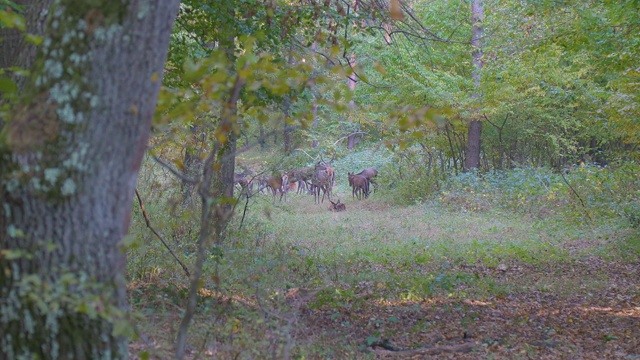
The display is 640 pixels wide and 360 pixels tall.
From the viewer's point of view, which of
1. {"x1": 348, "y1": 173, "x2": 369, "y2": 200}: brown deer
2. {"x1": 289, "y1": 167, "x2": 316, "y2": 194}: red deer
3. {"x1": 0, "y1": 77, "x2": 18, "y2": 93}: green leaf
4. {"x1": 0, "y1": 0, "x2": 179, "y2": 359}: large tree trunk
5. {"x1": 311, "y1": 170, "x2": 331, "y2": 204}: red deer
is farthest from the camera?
{"x1": 289, "y1": 167, "x2": 316, "y2": 194}: red deer

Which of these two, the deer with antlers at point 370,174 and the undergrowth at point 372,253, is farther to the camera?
the deer with antlers at point 370,174

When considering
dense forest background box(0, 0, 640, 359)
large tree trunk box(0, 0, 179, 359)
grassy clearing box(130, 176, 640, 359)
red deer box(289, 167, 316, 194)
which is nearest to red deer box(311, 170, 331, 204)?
dense forest background box(0, 0, 640, 359)

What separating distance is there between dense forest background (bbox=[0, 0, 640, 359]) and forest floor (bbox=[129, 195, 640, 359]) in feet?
0.14

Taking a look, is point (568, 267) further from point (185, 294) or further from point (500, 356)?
point (185, 294)

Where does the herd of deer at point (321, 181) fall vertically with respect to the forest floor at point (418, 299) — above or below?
above

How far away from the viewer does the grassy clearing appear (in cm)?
602

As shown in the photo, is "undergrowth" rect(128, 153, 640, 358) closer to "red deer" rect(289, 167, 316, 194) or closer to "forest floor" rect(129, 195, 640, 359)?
"forest floor" rect(129, 195, 640, 359)

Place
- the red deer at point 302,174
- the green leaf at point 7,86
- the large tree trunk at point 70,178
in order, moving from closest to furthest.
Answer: the large tree trunk at point 70,178 → the green leaf at point 7,86 → the red deer at point 302,174

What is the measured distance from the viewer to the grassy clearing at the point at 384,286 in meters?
6.02

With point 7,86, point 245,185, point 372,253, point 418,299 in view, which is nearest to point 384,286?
point 418,299

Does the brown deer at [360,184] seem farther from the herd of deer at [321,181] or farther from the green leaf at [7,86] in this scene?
the green leaf at [7,86]

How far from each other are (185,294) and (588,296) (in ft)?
18.1

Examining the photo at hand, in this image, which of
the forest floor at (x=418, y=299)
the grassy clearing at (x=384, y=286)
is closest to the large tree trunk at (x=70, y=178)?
the forest floor at (x=418, y=299)

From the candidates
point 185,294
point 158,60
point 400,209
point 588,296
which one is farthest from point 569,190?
point 158,60
